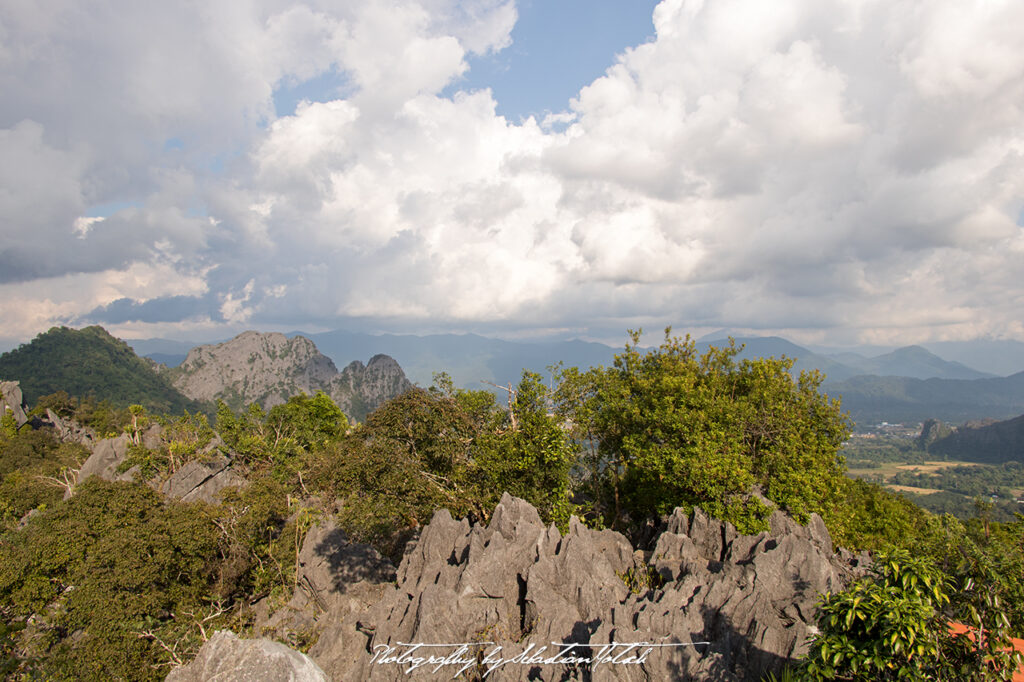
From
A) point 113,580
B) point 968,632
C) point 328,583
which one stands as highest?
point 968,632

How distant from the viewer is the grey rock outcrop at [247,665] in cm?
1299

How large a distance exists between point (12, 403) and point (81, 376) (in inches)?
4967

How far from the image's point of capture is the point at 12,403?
82.1 m

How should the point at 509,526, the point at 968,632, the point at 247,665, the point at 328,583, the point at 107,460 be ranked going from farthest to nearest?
the point at 107,460
the point at 328,583
the point at 509,526
the point at 247,665
the point at 968,632

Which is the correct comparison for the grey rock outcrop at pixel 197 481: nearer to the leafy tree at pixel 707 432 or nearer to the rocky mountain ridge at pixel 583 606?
the rocky mountain ridge at pixel 583 606

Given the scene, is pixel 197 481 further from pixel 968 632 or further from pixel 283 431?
pixel 968 632

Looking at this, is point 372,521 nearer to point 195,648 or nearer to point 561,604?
Result: point 195,648

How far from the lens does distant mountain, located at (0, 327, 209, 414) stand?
172 m

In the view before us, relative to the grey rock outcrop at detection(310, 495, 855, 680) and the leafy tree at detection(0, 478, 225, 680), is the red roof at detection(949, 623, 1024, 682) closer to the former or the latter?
the grey rock outcrop at detection(310, 495, 855, 680)

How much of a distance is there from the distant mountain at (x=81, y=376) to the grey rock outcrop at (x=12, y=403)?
88.3m

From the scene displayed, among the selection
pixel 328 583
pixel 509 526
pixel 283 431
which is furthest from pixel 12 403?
pixel 509 526

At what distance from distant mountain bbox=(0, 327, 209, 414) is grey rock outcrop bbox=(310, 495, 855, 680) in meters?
189

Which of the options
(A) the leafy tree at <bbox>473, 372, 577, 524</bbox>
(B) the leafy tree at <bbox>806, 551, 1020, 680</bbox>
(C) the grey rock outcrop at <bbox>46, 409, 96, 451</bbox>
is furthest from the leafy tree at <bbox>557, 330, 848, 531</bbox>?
(C) the grey rock outcrop at <bbox>46, 409, 96, 451</bbox>

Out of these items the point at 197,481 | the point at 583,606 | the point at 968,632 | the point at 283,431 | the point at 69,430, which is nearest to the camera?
the point at 968,632
